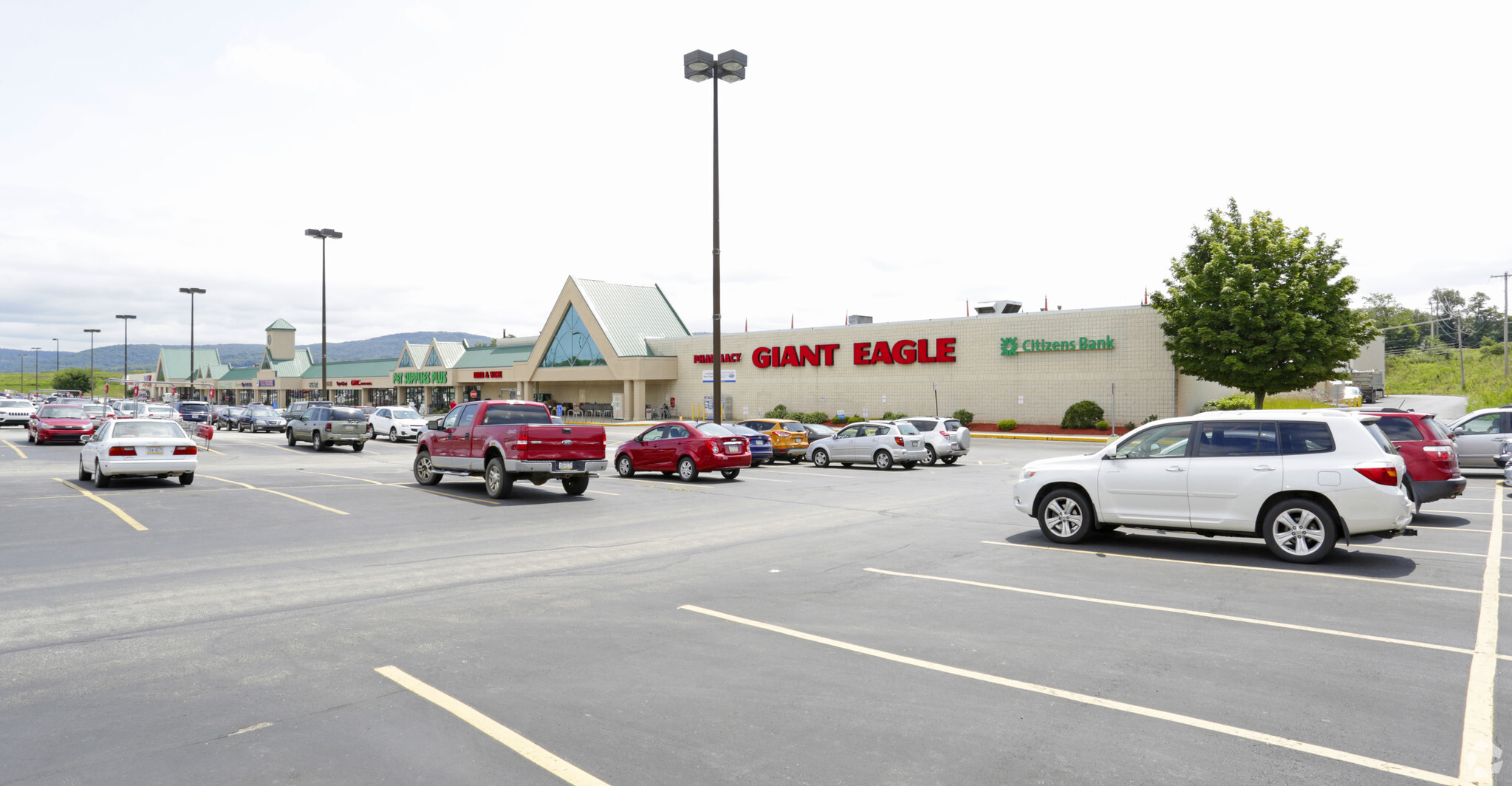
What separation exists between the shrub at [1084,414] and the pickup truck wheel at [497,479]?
3000cm

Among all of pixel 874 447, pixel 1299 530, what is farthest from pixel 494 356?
pixel 1299 530

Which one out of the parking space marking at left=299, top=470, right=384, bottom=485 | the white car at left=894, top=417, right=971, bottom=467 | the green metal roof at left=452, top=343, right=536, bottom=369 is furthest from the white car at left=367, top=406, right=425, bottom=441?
the green metal roof at left=452, top=343, right=536, bottom=369

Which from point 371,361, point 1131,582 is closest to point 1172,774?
point 1131,582

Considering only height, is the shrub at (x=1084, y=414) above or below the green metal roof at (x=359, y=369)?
below

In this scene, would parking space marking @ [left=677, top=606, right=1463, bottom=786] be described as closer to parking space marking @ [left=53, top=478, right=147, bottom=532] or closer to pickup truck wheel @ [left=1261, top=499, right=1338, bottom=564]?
pickup truck wheel @ [left=1261, top=499, right=1338, bottom=564]

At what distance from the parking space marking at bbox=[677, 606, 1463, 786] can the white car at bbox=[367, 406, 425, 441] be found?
35290 mm

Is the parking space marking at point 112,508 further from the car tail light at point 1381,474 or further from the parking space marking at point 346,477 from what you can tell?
the car tail light at point 1381,474

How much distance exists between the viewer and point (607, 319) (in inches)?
2432

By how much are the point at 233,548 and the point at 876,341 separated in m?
40.5

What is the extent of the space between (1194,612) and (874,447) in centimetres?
1724

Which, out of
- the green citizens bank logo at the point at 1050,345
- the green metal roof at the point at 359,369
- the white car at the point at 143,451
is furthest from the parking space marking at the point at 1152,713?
the green metal roof at the point at 359,369

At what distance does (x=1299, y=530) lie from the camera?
376 inches

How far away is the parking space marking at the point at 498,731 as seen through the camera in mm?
4043

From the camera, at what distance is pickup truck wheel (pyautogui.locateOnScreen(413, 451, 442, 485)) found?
19.0 metres
